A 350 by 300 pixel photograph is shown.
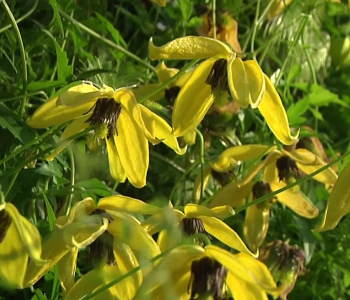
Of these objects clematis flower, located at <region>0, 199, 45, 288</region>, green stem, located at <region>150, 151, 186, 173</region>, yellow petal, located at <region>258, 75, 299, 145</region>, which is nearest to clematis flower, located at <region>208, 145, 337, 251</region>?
green stem, located at <region>150, 151, 186, 173</region>

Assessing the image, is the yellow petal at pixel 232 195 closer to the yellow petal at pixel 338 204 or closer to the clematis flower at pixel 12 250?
the yellow petal at pixel 338 204

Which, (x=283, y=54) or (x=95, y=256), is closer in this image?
(x=95, y=256)

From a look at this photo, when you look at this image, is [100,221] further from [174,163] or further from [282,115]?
[174,163]

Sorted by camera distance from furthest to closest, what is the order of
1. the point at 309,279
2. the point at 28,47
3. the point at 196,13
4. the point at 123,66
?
the point at 196,13, the point at 309,279, the point at 123,66, the point at 28,47

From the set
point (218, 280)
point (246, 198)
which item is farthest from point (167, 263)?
point (246, 198)

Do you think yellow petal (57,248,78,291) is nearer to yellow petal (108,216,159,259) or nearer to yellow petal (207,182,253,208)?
yellow petal (108,216,159,259)

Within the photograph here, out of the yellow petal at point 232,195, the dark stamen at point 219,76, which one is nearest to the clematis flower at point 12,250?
the dark stamen at point 219,76
